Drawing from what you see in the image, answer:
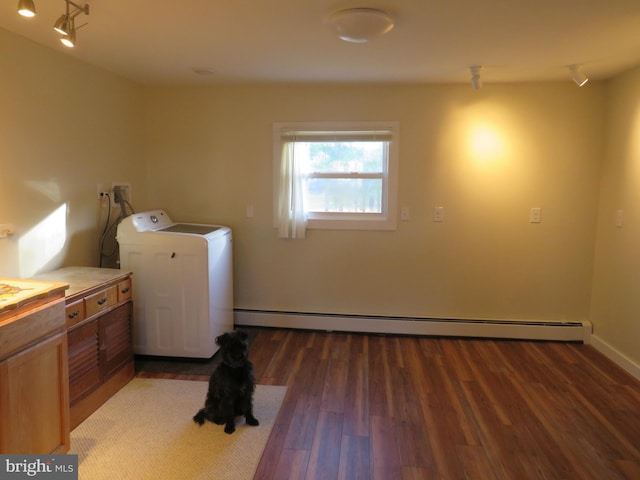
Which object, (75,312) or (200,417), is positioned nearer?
(75,312)

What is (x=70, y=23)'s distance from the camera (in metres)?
2.17

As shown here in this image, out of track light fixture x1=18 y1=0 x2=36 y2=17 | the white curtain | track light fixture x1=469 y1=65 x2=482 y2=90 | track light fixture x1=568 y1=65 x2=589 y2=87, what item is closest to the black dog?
the white curtain

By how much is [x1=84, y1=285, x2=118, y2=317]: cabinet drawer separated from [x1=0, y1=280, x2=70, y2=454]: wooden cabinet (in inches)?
17.1

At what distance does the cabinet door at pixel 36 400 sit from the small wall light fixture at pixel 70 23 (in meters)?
1.37

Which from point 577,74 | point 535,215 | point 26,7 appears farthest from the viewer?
point 535,215

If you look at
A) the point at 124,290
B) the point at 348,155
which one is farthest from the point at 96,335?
the point at 348,155

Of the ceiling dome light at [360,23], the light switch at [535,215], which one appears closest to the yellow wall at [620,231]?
the light switch at [535,215]

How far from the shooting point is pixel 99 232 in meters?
3.27

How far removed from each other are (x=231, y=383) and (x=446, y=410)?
134 centimetres

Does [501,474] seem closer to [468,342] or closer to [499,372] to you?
[499,372]

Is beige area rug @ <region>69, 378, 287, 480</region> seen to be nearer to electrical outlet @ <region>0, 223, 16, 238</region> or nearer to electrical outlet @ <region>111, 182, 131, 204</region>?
electrical outlet @ <region>0, 223, 16, 238</region>

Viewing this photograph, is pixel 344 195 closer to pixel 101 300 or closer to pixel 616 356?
pixel 101 300

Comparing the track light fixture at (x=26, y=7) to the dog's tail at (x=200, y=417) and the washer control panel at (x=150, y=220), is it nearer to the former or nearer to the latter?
the washer control panel at (x=150, y=220)

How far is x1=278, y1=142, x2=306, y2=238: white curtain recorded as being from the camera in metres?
3.71
